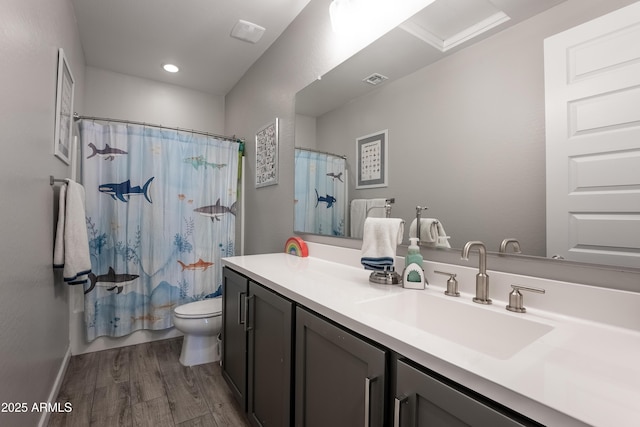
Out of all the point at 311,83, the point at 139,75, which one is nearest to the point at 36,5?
the point at 311,83

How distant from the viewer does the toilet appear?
80.5 inches

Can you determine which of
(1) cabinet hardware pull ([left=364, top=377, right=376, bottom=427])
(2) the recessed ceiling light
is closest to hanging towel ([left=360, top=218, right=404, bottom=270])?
(1) cabinet hardware pull ([left=364, top=377, right=376, bottom=427])

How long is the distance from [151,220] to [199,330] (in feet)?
3.37

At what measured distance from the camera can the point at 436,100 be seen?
1.18 m

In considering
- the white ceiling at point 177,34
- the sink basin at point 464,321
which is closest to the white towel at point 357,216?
the sink basin at point 464,321

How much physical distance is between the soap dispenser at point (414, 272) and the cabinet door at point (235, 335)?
76cm

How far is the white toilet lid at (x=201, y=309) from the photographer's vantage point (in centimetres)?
206

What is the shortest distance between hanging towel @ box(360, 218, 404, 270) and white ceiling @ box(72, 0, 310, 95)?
5.26 ft

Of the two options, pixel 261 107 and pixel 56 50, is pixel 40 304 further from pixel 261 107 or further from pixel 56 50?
pixel 261 107

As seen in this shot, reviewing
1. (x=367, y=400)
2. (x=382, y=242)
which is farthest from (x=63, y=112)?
(x=367, y=400)

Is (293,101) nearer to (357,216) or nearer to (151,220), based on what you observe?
(357,216)

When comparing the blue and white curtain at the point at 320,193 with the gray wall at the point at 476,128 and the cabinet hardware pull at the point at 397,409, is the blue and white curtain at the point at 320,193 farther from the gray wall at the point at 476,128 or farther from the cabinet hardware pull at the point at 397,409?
the cabinet hardware pull at the point at 397,409

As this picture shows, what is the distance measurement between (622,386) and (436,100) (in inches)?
40.2

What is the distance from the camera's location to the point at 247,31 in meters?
2.12
